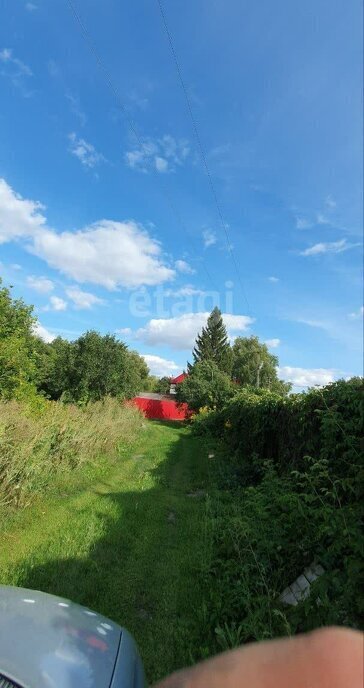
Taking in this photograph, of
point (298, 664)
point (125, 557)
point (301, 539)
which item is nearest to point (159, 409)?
point (125, 557)

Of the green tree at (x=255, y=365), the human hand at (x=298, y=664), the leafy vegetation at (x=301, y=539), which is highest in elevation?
the green tree at (x=255, y=365)

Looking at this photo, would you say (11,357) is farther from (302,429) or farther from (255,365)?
(255,365)

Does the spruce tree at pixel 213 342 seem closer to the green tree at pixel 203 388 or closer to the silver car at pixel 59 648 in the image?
the green tree at pixel 203 388

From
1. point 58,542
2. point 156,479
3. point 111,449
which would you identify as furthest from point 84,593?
point 111,449

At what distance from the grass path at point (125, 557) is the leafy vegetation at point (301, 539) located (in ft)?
1.07

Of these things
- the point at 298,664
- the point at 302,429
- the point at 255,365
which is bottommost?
the point at 302,429

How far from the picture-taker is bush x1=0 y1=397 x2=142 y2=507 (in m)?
6.01

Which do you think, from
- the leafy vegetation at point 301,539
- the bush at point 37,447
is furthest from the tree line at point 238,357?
the leafy vegetation at point 301,539

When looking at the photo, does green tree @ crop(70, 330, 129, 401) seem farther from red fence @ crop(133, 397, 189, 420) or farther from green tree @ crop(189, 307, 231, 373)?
green tree @ crop(189, 307, 231, 373)

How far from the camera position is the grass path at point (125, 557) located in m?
3.71

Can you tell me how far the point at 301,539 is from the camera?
420 cm

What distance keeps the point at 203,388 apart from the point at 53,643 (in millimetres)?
30665

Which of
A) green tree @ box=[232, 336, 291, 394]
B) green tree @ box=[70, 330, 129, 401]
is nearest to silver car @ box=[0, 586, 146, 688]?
green tree @ box=[70, 330, 129, 401]

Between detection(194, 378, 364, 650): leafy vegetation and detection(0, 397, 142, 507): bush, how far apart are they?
2987 millimetres
